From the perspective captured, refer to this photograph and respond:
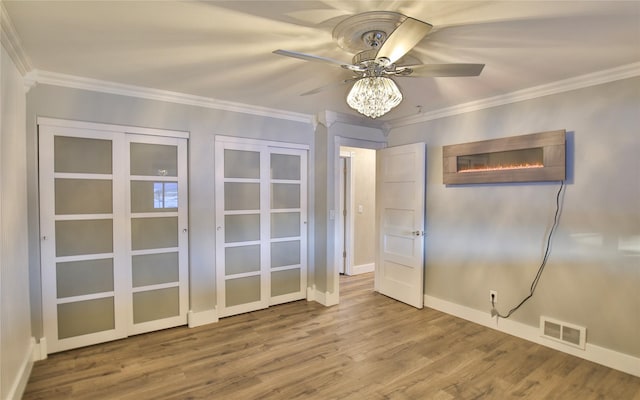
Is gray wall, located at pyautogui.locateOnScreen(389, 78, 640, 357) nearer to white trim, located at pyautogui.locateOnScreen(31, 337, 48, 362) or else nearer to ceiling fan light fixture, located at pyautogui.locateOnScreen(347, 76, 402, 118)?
ceiling fan light fixture, located at pyautogui.locateOnScreen(347, 76, 402, 118)

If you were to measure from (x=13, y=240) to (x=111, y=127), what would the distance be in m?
1.23

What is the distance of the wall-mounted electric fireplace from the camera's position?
9.15 ft

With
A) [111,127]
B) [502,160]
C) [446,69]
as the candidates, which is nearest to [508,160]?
[502,160]

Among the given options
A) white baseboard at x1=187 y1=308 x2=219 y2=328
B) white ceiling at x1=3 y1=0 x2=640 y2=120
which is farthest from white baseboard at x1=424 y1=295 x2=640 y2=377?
white baseboard at x1=187 y1=308 x2=219 y2=328

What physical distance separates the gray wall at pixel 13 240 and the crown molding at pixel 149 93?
24 cm

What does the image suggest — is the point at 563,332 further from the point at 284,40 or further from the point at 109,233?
the point at 109,233

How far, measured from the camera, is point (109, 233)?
2.96 m

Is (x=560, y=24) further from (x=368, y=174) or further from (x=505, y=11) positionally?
(x=368, y=174)

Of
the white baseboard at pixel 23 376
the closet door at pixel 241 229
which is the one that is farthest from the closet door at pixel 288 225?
the white baseboard at pixel 23 376

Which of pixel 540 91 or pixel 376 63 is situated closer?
pixel 376 63

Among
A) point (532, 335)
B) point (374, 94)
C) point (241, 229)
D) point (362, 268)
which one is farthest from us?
point (362, 268)

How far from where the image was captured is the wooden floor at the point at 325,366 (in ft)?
7.43

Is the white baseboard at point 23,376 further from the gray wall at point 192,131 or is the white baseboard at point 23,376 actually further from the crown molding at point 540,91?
the crown molding at point 540,91

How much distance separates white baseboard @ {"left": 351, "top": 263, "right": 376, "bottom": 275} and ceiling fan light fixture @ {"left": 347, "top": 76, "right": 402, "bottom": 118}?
12.8 feet
